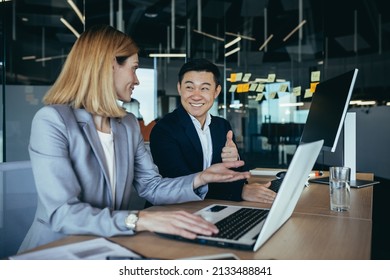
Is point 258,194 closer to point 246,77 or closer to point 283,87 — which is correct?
point 246,77

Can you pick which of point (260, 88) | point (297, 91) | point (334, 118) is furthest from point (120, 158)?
point (297, 91)

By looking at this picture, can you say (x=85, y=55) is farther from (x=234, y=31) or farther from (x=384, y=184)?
(x=234, y=31)

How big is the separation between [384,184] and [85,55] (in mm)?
4567

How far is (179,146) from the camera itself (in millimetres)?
1797

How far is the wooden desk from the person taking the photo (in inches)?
33.1

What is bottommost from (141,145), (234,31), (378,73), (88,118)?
(141,145)

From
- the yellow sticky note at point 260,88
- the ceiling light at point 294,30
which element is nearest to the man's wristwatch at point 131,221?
the yellow sticky note at point 260,88

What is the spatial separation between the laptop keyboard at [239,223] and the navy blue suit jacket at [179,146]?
0.48m

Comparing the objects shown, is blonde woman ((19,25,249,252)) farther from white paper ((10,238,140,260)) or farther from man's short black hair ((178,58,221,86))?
man's short black hair ((178,58,221,86))

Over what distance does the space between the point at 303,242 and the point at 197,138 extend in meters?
0.95

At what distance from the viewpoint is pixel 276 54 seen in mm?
6363

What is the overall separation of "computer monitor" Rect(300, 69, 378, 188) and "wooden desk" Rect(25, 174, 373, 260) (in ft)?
1.52
